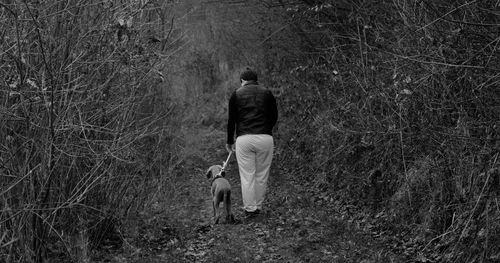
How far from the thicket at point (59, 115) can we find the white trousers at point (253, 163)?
199 centimetres

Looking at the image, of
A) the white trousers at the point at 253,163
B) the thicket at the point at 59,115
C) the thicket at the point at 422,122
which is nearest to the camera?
the thicket at the point at 59,115

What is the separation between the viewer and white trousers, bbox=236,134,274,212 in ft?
30.8

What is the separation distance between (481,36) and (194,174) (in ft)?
32.8

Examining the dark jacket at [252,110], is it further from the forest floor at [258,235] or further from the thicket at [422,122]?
the forest floor at [258,235]

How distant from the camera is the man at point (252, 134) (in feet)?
30.8

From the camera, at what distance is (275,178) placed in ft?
44.7

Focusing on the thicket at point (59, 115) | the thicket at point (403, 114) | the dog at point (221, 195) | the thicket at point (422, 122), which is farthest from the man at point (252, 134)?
the thicket at point (59, 115)

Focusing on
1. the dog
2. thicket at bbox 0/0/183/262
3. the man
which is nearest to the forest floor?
the dog

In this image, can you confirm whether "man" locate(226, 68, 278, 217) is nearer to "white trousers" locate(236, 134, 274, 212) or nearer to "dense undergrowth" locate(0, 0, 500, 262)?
"white trousers" locate(236, 134, 274, 212)

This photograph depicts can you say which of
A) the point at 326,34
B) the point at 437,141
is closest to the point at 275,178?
the point at 326,34

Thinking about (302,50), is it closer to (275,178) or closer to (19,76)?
(275,178)

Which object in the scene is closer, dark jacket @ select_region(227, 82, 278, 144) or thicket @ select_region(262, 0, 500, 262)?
thicket @ select_region(262, 0, 500, 262)

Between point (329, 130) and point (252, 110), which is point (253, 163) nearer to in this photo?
point (252, 110)

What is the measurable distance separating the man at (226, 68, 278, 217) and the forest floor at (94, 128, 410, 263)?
46cm
